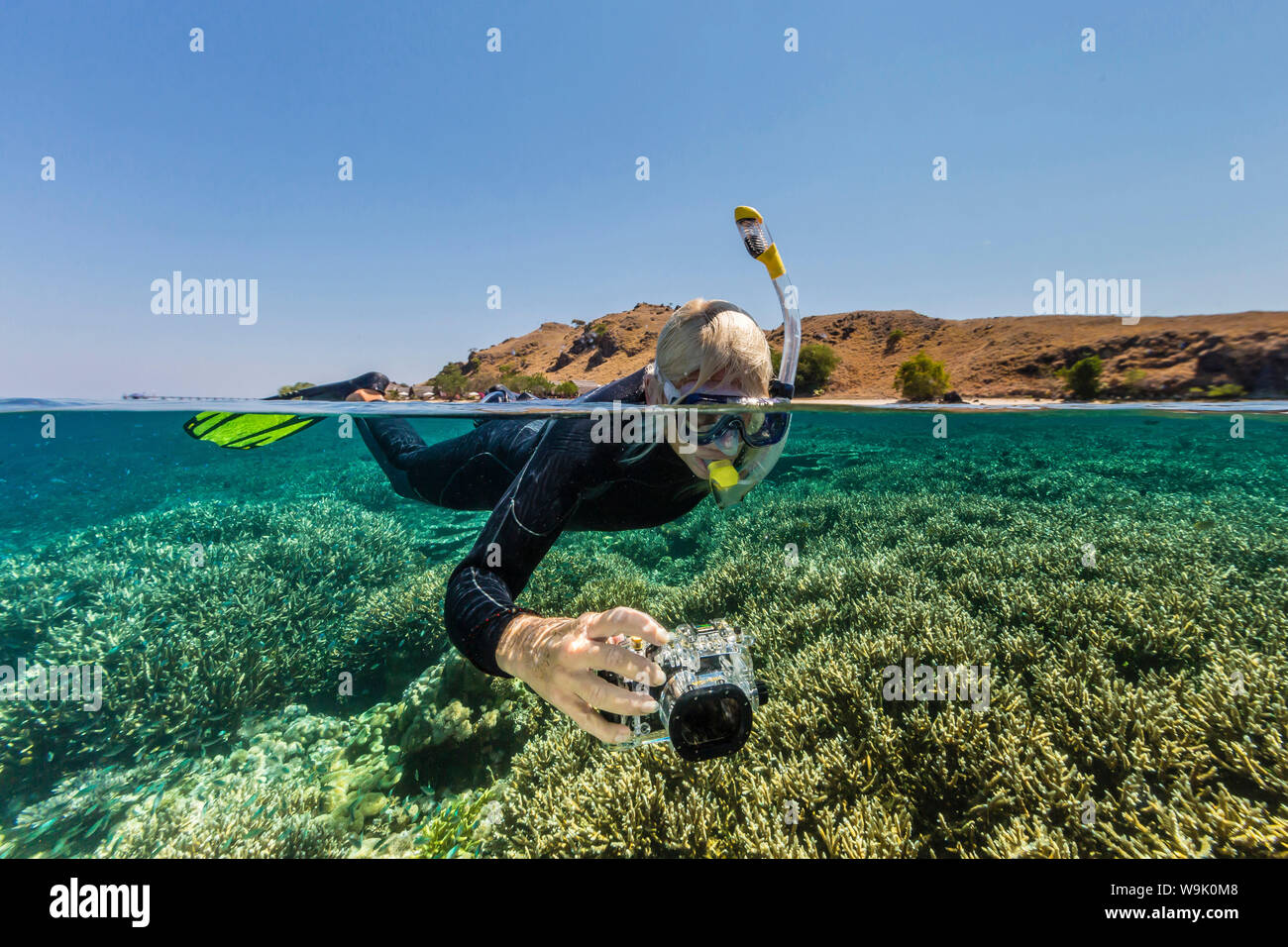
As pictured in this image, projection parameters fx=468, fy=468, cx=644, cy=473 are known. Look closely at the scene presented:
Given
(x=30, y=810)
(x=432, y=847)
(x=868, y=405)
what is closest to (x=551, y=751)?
(x=432, y=847)

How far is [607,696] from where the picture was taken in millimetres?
1244

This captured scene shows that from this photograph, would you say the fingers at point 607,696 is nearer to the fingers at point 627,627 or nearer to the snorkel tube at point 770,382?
the fingers at point 627,627

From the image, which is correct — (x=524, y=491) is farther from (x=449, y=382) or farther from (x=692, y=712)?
(x=449, y=382)

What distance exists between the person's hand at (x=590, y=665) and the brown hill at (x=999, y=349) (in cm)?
517

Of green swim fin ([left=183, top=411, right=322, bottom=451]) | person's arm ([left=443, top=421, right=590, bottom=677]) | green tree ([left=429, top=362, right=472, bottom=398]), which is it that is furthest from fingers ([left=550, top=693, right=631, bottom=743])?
green swim fin ([left=183, top=411, right=322, bottom=451])

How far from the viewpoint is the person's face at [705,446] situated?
245 centimetres

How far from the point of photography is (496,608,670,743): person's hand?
1.22 metres

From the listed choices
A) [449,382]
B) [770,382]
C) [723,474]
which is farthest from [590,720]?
[449,382]

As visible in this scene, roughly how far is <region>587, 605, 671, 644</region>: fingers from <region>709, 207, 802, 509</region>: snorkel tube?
1.20m

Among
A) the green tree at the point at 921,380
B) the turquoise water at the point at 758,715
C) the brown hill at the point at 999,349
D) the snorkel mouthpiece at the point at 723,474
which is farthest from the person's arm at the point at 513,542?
the green tree at the point at 921,380

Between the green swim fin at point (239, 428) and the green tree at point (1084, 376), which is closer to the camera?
the green tree at point (1084, 376)

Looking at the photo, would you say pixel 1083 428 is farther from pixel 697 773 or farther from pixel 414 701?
pixel 414 701

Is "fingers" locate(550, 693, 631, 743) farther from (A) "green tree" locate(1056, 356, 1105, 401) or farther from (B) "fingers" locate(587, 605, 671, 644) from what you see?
(A) "green tree" locate(1056, 356, 1105, 401)

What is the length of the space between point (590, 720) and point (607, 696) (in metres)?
0.15
